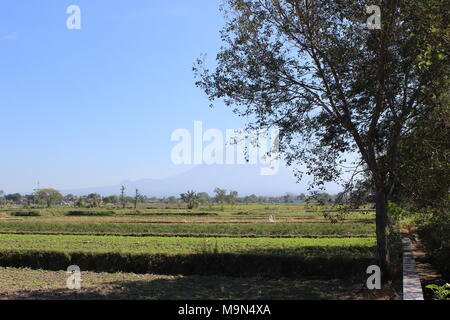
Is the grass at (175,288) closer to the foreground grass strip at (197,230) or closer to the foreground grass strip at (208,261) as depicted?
the foreground grass strip at (208,261)

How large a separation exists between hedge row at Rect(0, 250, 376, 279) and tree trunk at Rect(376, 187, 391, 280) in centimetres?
214

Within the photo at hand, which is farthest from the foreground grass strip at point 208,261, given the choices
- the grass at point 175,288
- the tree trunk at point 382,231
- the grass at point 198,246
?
the tree trunk at point 382,231

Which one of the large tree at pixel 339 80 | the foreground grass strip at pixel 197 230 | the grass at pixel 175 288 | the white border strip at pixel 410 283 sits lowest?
the foreground grass strip at pixel 197 230

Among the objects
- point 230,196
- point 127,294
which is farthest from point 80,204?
point 127,294

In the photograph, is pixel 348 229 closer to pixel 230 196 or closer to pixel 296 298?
pixel 296 298

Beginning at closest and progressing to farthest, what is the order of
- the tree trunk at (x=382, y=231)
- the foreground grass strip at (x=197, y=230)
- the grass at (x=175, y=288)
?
the grass at (x=175, y=288)
the tree trunk at (x=382, y=231)
the foreground grass strip at (x=197, y=230)

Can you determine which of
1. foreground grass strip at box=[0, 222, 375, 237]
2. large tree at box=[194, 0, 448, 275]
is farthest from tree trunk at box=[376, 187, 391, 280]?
foreground grass strip at box=[0, 222, 375, 237]

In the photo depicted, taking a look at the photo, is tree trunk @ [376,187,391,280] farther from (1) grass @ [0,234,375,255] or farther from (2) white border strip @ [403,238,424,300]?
(1) grass @ [0,234,375,255]

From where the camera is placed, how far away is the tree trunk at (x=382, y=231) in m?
13.6

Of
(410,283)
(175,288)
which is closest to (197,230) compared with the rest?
(175,288)

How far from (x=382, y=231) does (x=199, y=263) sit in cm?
797

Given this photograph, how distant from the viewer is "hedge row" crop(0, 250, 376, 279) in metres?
16.5

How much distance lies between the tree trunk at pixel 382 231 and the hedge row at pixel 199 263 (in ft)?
7.02
